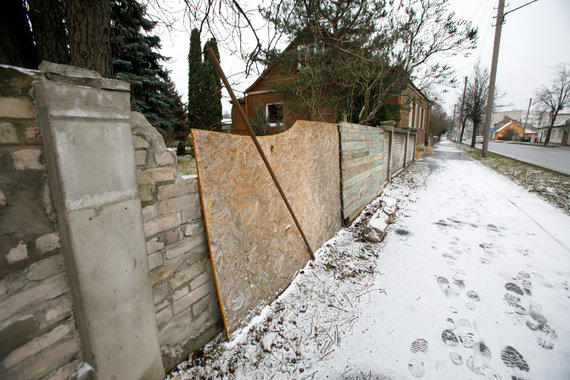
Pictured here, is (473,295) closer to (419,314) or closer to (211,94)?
(419,314)

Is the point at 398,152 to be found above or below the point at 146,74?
below

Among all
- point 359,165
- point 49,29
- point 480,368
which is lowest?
point 480,368

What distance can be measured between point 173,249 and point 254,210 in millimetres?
766

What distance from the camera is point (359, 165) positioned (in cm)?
477

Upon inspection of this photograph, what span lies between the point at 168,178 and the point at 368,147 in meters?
4.67

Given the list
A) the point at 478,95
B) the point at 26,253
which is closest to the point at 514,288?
the point at 26,253

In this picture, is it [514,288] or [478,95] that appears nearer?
[514,288]

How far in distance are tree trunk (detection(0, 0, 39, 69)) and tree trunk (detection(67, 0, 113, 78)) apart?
0.93ft

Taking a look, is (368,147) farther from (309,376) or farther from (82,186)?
(82,186)

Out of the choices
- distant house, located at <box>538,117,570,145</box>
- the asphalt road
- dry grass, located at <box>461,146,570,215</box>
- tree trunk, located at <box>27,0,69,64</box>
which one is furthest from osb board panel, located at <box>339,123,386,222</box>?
distant house, located at <box>538,117,570,145</box>

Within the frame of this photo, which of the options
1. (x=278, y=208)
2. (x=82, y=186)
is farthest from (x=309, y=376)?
(x=82, y=186)

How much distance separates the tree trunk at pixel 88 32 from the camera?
6.88ft

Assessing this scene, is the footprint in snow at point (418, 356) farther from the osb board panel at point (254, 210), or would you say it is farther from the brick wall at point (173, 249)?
the brick wall at point (173, 249)

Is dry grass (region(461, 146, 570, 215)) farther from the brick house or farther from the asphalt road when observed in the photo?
the brick house
